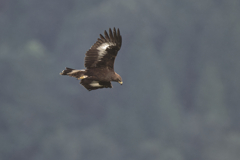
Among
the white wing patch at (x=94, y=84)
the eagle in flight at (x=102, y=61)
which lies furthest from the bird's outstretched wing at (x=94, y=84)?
the eagle in flight at (x=102, y=61)

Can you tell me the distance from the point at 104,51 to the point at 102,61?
0.80 meters

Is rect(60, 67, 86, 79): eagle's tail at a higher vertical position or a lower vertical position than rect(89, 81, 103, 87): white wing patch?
lower

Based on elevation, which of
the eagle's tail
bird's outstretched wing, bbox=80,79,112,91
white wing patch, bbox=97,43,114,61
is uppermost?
white wing patch, bbox=97,43,114,61

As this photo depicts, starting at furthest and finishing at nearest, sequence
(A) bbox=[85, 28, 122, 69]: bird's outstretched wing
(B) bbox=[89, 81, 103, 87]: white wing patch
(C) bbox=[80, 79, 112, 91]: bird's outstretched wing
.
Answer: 1. (B) bbox=[89, 81, 103, 87]: white wing patch
2. (C) bbox=[80, 79, 112, 91]: bird's outstretched wing
3. (A) bbox=[85, 28, 122, 69]: bird's outstretched wing

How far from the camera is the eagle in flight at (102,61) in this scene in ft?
66.9

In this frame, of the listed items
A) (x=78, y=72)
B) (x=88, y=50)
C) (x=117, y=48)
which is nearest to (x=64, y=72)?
(x=78, y=72)

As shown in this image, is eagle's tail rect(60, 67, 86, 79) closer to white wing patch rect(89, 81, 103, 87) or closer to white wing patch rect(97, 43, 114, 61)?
white wing patch rect(97, 43, 114, 61)

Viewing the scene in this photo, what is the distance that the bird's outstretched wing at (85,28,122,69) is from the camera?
2031cm

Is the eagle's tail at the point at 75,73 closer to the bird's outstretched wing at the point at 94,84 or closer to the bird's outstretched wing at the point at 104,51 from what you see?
the bird's outstretched wing at the point at 104,51

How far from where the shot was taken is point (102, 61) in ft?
69.2

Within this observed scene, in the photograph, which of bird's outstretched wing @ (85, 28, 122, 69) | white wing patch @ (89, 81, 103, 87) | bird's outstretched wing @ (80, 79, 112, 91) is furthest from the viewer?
white wing patch @ (89, 81, 103, 87)

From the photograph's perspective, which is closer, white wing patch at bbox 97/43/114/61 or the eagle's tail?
white wing patch at bbox 97/43/114/61

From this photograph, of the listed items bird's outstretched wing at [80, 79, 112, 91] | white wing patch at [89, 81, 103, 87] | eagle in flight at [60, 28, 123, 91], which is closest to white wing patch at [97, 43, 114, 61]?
eagle in flight at [60, 28, 123, 91]

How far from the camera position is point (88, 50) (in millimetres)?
20750
